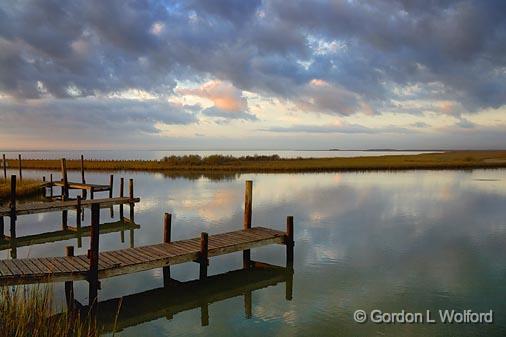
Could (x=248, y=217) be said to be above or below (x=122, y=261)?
above

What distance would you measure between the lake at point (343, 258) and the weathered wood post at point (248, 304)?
0.13m

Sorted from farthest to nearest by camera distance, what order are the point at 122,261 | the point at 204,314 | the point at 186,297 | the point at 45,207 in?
the point at 45,207 → the point at 186,297 → the point at 122,261 → the point at 204,314

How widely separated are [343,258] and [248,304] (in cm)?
541

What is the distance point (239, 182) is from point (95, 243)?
111 feet

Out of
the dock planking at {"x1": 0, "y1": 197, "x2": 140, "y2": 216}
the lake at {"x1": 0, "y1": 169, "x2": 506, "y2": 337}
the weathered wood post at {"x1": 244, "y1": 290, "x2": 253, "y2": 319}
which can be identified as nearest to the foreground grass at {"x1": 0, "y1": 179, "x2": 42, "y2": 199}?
the lake at {"x1": 0, "y1": 169, "x2": 506, "y2": 337}

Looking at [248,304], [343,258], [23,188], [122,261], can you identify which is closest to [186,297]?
[248,304]

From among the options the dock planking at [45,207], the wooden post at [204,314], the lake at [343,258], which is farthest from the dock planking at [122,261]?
the dock planking at [45,207]

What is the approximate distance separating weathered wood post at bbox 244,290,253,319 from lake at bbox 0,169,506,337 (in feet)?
0.41

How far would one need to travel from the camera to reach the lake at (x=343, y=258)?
1041 centimetres

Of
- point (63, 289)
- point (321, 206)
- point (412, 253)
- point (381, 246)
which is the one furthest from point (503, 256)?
point (63, 289)

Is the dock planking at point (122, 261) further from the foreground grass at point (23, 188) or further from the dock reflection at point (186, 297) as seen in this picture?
the foreground grass at point (23, 188)

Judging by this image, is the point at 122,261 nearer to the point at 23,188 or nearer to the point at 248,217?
the point at 248,217

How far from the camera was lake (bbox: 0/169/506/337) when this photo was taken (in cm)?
1041

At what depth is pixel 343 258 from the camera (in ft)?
52.0
